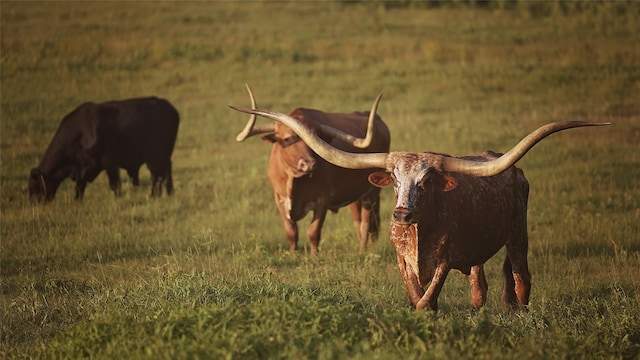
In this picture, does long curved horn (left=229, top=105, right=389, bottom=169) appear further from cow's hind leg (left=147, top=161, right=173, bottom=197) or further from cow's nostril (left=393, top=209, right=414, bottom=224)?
cow's hind leg (left=147, top=161, right=173, bottom=197)

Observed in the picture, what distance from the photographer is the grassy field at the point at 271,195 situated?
696 cm

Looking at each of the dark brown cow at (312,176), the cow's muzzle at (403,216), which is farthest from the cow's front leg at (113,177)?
the cow's muzzle at (403,216)

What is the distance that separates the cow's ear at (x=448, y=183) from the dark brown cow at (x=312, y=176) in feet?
12.5

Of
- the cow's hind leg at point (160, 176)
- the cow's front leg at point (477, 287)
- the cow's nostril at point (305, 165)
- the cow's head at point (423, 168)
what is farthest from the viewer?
the cow's hind leg at point (160, 176)

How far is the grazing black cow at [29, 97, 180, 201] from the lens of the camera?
55.1 feet

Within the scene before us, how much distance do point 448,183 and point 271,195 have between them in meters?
8.37

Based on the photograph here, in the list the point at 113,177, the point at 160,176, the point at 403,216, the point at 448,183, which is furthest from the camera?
the point at 160,176

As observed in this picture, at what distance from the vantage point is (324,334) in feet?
21.9

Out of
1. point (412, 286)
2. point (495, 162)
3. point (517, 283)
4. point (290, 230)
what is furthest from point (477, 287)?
point (290, 230)

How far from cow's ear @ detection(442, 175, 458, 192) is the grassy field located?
980mm

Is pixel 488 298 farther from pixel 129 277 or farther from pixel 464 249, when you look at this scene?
pixel 129 277

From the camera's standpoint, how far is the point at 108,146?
17406 mm

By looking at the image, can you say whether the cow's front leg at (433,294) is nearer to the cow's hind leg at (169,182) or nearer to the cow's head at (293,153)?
the cow's head at (293,153)

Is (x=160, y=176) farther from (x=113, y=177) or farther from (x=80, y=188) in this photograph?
(x=80, y=188)
